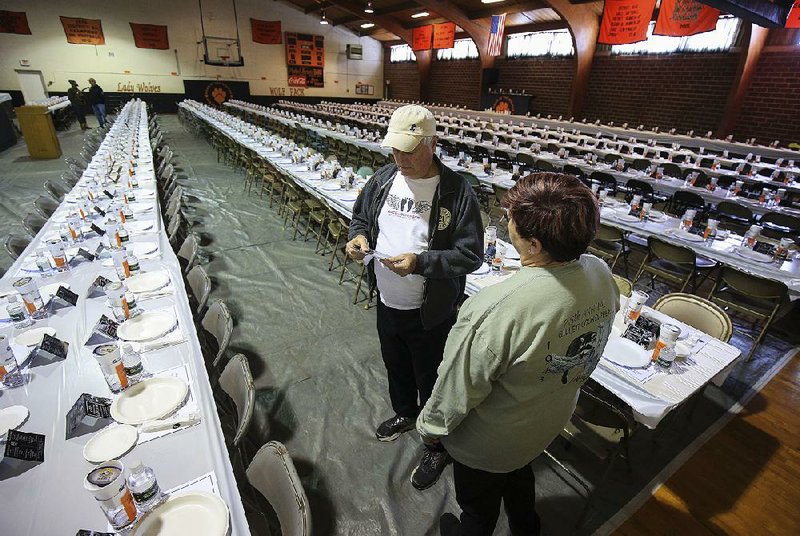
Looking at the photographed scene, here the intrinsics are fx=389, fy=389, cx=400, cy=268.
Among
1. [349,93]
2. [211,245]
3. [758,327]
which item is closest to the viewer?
[758,327]

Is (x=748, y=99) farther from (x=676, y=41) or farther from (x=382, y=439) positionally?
(x=382, y=439)

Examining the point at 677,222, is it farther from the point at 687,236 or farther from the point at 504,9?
the point at 504,9

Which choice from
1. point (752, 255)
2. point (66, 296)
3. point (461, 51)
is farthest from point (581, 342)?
point (461, 51)

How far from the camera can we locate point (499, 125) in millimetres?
12758

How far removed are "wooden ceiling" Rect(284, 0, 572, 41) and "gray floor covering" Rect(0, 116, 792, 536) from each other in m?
13.1

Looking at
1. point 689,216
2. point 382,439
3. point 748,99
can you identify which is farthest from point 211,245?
point 748,99

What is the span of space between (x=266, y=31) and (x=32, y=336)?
24954 mm

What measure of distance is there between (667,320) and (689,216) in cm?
278

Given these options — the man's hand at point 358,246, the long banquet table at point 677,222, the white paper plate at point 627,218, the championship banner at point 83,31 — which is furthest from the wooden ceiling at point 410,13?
the man's hand at point 358,246

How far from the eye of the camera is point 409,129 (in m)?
1.88

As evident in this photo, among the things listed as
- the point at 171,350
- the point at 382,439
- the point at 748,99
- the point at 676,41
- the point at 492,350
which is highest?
the point at 676,41

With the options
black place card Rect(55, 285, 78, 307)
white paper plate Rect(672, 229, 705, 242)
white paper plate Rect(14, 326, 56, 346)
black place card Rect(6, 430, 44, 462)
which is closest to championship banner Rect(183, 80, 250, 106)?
black place card Rect(55, 285, 78, 307)

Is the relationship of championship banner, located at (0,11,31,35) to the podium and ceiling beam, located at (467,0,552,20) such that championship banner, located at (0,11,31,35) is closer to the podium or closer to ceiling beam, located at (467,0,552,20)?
the podium

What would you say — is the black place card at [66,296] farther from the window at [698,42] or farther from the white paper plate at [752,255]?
the window at [698,42]
